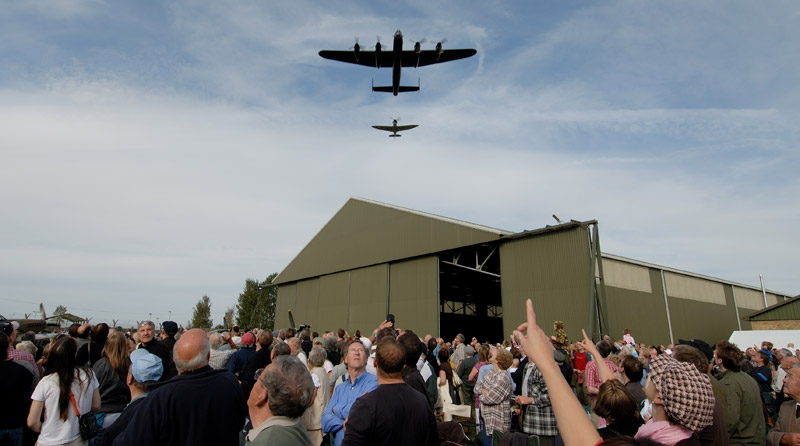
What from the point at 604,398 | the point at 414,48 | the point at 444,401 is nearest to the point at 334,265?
the point at 414,48

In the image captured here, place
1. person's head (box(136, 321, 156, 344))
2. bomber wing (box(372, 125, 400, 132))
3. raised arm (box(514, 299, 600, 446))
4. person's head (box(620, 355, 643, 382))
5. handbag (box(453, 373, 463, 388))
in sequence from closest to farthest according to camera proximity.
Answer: raised arm (box(514, 299, 600, 446)) < person's head (box(620, 355, 643, 382)) < person's head (box(136, 321, 156, 344)) < handbag (box(453, 373, 463, 388)) < bomber wing (box(372, 125, 400, 132))

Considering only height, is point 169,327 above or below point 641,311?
below

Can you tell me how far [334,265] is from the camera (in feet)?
83.9

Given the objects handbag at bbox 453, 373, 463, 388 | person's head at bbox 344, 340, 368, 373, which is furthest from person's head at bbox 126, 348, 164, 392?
handbag at bbox 453, 373, 463, 388

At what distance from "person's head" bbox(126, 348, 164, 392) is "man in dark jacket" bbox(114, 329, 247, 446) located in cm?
77

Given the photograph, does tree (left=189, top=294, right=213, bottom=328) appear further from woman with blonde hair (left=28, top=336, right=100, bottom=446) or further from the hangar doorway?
woman with blonde hair (left=28, top=336, right=100, bottom=446)

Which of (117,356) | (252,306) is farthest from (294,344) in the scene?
(252,306)

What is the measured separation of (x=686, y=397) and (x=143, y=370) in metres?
3.32

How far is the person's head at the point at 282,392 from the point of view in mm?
2281

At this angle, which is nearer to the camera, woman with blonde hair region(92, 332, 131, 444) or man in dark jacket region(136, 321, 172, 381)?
woman with blonde hair region(92, 332, 131, 444)

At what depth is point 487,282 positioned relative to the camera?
82.9ft

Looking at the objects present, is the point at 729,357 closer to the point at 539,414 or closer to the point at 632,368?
the point at 632,368

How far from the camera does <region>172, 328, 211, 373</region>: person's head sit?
8.52 feet

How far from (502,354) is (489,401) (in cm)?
59
